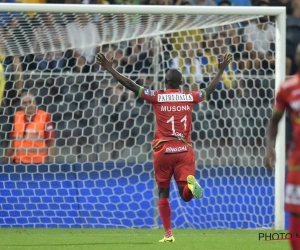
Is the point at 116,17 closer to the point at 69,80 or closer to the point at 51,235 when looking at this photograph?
the point at 69,80

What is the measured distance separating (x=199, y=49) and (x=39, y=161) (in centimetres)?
301

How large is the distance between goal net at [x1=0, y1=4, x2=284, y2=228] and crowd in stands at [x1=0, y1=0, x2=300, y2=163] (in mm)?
17

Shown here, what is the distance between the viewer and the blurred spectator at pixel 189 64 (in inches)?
502

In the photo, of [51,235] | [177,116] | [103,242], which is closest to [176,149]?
[177,116]

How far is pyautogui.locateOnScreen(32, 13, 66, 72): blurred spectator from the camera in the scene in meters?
11.2


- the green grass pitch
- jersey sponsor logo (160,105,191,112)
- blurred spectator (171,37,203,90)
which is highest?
blurred spectator (171,37,203,90)

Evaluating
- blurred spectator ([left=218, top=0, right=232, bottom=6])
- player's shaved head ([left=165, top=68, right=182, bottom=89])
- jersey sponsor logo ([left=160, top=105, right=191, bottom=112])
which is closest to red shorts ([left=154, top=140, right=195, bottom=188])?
jersey sponsor logo ([left=160, top=105, right=191, bottom=112])

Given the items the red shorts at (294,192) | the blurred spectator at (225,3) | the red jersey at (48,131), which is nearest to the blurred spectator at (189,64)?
the blurred spectator at (225,3)

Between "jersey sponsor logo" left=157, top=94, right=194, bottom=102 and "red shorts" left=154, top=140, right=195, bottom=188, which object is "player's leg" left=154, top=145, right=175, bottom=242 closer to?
"red shorts" left=154, top=140, right=195, bottom=188

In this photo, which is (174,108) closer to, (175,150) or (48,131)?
(175,150)

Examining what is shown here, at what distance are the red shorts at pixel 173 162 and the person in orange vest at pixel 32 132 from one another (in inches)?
118

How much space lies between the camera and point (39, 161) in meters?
12.0

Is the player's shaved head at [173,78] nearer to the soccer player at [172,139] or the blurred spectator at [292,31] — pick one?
the soccer player at [172,139]

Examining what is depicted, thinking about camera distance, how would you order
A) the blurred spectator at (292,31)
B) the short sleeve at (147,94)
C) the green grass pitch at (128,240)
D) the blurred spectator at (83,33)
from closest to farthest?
1. the green grass pitch at (128,240)
2. the short sleeve at (147,94)
3. the blurred spectator at (83,33)
4. the blurred spectator at (292,31)
